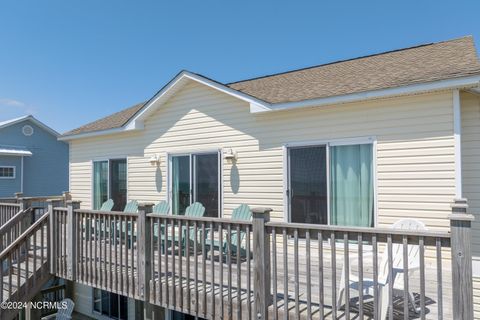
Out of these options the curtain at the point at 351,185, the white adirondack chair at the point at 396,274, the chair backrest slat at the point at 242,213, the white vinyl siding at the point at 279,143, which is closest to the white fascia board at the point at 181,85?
the white vinyl siding at the point at 279,143

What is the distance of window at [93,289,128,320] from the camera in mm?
7906

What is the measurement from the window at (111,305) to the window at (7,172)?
11557 millimetres

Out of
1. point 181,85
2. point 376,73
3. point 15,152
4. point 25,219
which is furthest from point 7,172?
point 376,73

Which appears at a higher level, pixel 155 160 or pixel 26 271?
pixel 155 160

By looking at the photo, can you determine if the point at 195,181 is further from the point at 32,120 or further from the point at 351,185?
the point at 32,120

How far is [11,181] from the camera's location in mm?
16484

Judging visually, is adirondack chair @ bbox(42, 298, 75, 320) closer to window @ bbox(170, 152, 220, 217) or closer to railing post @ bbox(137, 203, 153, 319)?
window @ bbox(170, 152, 220, 217)

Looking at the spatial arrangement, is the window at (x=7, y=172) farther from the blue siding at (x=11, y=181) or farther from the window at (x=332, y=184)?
the window at (x=332, y=184)

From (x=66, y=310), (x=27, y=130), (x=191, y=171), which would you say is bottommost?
(x=66, y=310)

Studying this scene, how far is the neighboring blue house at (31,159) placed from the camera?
16453 mm

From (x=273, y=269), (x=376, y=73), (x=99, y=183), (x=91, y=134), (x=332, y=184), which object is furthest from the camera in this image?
(x=99, y=183)

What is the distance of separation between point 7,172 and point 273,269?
710 inches

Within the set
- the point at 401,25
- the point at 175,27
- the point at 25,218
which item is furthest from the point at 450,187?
the point at 175,27

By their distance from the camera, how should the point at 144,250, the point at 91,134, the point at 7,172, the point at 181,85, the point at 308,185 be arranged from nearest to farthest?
the point at 144,250 < the point at 308,185 < the point at 181,85 < the point at 91,134 < the point at 7,172
